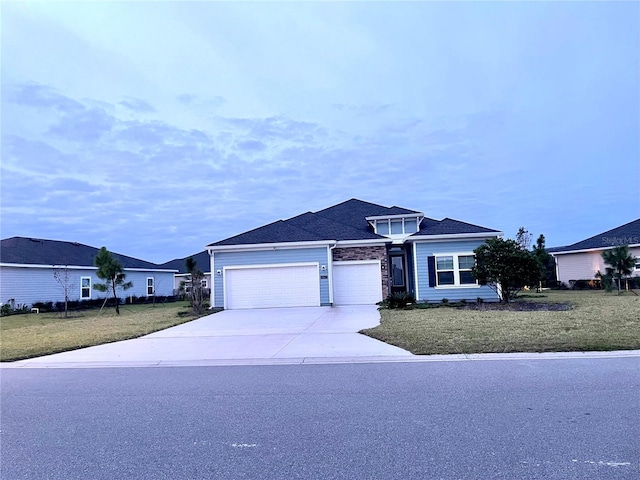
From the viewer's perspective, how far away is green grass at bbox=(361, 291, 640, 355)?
8578 mm

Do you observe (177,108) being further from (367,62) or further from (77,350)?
(77,350)

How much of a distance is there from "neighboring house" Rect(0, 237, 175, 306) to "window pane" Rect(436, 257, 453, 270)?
20409 millimetres

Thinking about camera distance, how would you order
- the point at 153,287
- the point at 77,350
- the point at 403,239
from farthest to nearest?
1. the point at 153,287
2. the point at 403,239
3. the point at 77,350

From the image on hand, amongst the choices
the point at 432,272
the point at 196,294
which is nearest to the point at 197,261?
the point at 196,294

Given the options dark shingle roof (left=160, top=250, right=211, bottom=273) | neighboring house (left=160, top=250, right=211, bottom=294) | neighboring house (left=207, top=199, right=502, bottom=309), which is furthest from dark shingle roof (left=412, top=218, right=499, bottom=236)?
dark shingle roof (left=160, top=250, right=211, bottom=273)

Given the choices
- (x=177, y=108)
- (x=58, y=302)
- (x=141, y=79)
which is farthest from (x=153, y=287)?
(x=141, y=79)

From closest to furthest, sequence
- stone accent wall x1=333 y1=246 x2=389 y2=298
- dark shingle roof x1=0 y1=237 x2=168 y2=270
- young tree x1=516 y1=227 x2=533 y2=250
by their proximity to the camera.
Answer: stone accent wall x1=333 y1=246 x2=389 y2=298 → young tree x1=516 y1=227 x2=533 y2=250 → dark shingle roof x1=0 y1=237 x2=168 y2=270

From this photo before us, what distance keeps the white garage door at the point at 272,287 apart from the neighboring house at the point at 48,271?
467 inches

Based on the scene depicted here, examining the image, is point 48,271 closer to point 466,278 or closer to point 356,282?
point 356,282

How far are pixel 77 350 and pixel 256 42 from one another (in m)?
10.2

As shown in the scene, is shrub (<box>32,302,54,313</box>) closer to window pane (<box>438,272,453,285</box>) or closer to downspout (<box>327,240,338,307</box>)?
downspout (<box>327,240,338,307</box>)

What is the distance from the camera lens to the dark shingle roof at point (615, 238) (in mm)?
28609

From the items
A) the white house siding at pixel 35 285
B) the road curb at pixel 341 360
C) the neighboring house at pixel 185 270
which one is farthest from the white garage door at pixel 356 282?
the neighboring house at pixel 185 270

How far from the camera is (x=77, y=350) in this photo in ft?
34.2
